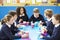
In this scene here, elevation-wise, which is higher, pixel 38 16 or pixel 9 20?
pixel 9 20

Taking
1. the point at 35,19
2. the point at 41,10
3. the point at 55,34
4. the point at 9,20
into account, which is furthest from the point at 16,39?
the point at 41,10

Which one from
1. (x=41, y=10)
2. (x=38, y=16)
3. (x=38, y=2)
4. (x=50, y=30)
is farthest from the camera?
(x=38, y=2)

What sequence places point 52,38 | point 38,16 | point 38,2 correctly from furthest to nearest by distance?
point 38,2 → point 38,16 → point 52,38

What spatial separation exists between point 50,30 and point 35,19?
1637 mm

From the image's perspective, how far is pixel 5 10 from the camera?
6266 millimetres

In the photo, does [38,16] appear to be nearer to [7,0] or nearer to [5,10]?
[5,10]

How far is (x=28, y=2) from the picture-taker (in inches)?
317

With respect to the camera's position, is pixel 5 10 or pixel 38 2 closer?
pixel 5 10

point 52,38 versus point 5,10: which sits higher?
point 52,38

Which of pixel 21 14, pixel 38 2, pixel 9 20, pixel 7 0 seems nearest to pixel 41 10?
pixel 21 14

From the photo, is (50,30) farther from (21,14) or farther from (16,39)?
(21,14)

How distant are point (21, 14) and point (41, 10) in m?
1.20

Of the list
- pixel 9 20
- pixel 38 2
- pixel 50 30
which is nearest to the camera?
pixel 9 20

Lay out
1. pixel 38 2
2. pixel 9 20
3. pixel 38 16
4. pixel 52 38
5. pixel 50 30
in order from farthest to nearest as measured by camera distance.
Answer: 1. pixel 38 2
2. pixel 38 16
3. pixel 50 30
4. pixel 9 20
5. pixel 52 38
